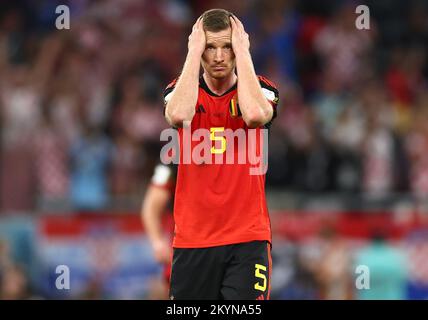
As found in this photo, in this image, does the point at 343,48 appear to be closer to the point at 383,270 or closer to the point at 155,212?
the point at 383,270

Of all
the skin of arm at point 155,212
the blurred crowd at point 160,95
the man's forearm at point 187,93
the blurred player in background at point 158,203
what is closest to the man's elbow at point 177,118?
the man's forearm at point 187,93

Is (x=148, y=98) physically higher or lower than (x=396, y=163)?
higher

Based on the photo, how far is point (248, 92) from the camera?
21.4 ft

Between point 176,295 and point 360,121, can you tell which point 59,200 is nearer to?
point 360,121

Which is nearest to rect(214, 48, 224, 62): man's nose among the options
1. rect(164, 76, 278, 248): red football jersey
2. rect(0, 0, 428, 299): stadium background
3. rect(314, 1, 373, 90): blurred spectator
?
rect(164, 76, 278, 248): red football jersey

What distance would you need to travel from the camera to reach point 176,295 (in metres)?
6.80

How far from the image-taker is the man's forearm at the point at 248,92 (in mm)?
6512

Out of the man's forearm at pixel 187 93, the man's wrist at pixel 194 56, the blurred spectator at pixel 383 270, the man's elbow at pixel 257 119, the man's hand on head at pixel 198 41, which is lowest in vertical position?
the blurred spectator at pixel 383 270

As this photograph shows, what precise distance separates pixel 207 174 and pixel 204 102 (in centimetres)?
47

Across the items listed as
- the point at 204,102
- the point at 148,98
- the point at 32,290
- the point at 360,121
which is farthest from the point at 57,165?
the point at 204,102

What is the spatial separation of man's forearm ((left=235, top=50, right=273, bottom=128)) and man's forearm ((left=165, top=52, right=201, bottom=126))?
0.27 metres

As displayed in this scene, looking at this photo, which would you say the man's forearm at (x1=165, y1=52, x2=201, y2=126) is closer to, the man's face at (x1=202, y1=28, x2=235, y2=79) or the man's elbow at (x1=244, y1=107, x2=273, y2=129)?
the man's face at (x1=202, y1=28, x2=235, y2=79)

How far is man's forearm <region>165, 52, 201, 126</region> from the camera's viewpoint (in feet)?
21.5

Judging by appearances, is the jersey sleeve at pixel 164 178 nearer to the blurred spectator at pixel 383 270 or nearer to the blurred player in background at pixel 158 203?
the blurred player in background at pixel 158 203
